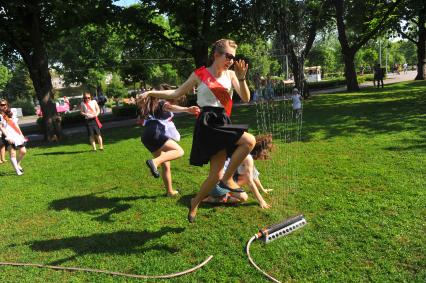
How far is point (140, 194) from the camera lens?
6848 mm

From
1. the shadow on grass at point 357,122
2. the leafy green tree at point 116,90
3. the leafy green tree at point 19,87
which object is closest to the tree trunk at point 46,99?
the shadow on grass at point 357,122

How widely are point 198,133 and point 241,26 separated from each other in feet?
52.4

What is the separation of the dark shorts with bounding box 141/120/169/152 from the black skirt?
1842mm

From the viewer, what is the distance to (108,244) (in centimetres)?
476

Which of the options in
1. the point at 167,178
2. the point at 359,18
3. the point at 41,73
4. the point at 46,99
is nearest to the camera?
the point at 167,178

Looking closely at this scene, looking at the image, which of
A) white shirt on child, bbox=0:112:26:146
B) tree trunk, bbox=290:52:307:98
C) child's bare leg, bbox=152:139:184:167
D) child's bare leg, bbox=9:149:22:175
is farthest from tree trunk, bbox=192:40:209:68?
child's bare leg, bbox=152:139:184:167

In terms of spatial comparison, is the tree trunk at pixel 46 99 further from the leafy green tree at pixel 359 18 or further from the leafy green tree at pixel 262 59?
the leafy green tree at pixel 359 18

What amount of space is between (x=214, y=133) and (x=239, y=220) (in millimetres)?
1532

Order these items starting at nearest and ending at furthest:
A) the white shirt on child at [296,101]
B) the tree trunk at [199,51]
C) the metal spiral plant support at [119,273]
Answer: the metal spiral plant support at [119,273]
the white shirt on child at [296,101]
the tree trunk at [199,51]

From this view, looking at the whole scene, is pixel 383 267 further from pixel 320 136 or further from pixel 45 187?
pixel 320 136

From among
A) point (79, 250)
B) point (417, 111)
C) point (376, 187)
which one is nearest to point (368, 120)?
point (417, 111)

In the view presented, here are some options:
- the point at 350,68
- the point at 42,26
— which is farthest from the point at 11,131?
the point at 350,68

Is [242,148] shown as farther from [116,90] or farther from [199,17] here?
[116,90]

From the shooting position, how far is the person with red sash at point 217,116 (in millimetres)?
4262
